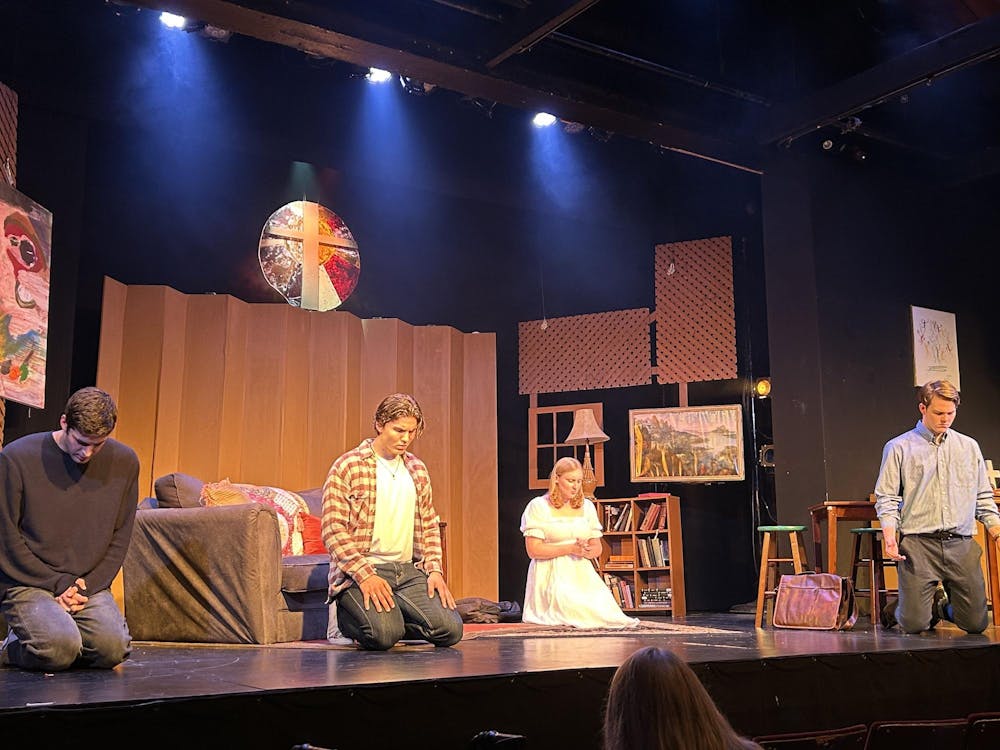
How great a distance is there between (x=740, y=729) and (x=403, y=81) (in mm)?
5635

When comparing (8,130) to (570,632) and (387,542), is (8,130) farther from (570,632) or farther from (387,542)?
(570,632)

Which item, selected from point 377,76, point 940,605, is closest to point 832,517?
point 940,605

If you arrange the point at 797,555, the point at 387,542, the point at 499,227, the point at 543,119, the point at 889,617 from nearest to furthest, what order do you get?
the point at 387,542 → the point at 889,617 → the point at 797,555 → the point at 543,119 → the point at 499,227

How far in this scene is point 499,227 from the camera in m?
10.2

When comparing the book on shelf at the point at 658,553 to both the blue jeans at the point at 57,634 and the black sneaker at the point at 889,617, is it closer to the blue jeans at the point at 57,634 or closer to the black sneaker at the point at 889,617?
the black sneaker at the point at 889,617

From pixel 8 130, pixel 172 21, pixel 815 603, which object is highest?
pixel 172 21

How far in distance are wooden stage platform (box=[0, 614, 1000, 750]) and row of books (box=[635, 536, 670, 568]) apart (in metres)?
4.28

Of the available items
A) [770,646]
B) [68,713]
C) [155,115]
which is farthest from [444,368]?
[68,713]

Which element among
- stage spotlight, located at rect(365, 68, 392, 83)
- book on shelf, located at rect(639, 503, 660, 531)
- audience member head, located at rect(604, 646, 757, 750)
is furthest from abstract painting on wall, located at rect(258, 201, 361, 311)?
audience member head, located at rect(604, 646, 757, 750)

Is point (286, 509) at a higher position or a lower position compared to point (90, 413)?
lower

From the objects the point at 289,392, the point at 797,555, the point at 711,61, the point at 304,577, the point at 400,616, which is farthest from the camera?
the point at 289,392

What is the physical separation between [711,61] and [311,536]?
194 inches

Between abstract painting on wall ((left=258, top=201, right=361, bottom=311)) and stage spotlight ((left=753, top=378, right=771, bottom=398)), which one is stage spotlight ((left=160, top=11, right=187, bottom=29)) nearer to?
abstract painting on wall ((left=258, top=201, right=361, bottom=311))

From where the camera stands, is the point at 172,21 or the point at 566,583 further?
the point at 172,21
